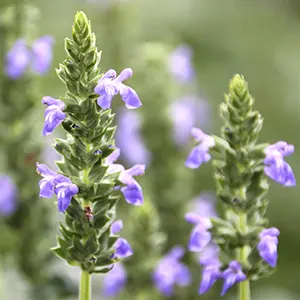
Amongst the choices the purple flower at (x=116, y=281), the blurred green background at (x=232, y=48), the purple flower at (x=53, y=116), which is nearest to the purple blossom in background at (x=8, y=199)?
the purple flower at (x=116, y=281)

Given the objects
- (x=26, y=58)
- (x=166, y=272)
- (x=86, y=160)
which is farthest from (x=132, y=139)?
(x=86, y=160)

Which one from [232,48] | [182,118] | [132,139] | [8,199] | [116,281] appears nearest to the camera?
[116,281]

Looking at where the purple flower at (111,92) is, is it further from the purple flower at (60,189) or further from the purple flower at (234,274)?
the purple flower at (234,274)

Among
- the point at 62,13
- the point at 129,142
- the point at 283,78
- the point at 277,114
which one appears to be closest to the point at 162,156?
the point at 129,142

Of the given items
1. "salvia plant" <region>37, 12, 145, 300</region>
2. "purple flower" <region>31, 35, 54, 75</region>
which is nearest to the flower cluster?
"purple flower" <region>31, 35, 54, 75</region>

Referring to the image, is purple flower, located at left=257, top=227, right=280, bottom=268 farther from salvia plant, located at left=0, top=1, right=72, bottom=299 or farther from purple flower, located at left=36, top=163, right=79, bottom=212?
salvia plant, located at left=0, top=1, right=72, bottom=299

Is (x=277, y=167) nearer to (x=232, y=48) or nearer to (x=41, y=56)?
(x=41, y=56)
